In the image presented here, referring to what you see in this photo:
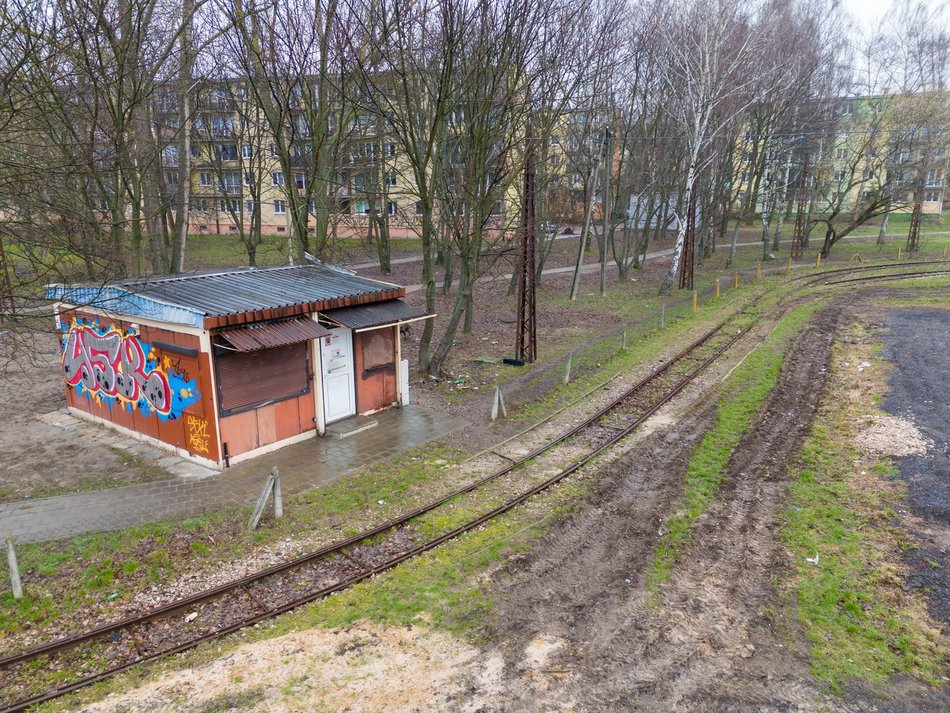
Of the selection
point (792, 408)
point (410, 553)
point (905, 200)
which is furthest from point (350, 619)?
point (905, 200)

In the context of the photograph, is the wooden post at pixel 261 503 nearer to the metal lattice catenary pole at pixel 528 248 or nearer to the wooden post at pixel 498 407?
the wooden post at pixel 498 407

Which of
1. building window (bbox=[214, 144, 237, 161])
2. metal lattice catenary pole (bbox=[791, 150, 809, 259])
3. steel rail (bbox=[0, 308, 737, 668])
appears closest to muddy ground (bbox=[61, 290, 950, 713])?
steel rail (bbox=[0, 308, 737, 668])

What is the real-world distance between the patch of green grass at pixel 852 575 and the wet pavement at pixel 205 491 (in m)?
6.94

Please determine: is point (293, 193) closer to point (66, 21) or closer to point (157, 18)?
point (66, 21)

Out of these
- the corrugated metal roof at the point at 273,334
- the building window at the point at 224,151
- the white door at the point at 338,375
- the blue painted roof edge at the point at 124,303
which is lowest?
the white door at the point at 338,375

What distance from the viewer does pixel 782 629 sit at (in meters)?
7.20

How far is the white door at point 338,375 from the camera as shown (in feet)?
43.5

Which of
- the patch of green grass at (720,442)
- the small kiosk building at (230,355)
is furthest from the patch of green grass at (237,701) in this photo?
the small kiosk building at (230,355)

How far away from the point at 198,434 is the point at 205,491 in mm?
1337

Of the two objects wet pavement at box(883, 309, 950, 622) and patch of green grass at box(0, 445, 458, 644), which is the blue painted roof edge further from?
wet pavement at box(883, 309, 950, 622)

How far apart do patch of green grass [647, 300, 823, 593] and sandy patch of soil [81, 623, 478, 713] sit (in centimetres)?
296

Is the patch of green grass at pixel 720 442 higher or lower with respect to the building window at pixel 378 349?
lower

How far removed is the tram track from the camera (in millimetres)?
6883

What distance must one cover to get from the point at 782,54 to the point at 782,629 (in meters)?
35.0
